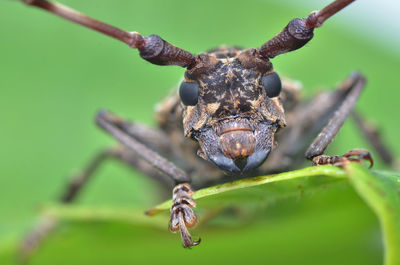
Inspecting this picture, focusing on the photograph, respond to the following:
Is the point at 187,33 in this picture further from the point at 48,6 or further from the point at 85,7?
the point at 48,6

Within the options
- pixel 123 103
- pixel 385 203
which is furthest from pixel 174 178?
pixel 123 103

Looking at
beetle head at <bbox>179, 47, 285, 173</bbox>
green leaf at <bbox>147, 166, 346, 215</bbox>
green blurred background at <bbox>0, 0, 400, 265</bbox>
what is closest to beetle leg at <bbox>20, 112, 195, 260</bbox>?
green blurred background at <bbox>0, 0, 400, 265</bbox>

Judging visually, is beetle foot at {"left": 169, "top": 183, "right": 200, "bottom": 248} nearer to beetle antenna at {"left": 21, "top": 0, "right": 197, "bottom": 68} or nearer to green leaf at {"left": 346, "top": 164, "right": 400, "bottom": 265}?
beetle antenna at {"left": 21, "top": 0, "right": 197, "bottom": 68}

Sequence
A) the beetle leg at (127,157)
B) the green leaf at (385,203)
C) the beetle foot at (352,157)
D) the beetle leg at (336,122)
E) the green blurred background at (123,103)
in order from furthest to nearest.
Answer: the beetle leg at (127,157) → the green blurred background at (123,103) → the beetle leg at (336,122) → the beetle foot at (352,157) → the green leaf at (385,203)

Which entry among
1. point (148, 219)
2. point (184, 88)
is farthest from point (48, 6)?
point (148, 219)

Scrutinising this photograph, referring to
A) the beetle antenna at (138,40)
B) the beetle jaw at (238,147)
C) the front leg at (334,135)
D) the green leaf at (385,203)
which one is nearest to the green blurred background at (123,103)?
the front leg at (334,135)

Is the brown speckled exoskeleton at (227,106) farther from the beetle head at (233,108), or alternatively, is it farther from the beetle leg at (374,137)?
the beetle leg at (374,137)

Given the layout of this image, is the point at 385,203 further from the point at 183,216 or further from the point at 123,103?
the point at 123,103
